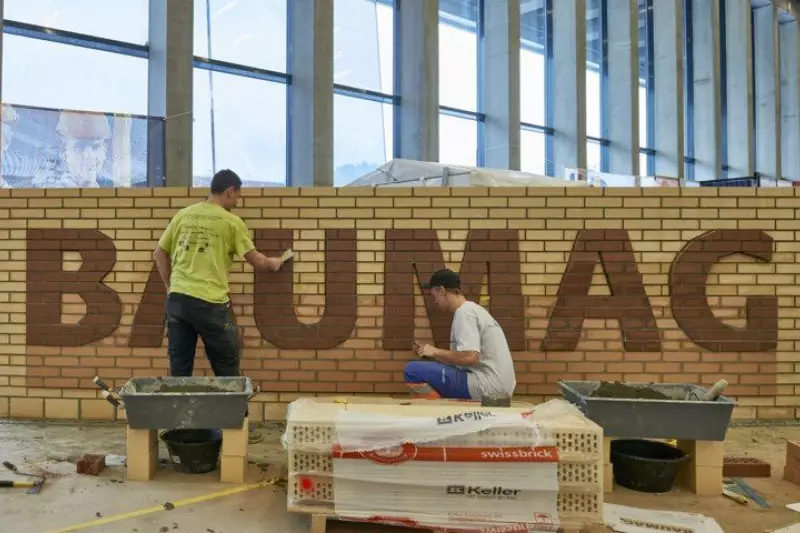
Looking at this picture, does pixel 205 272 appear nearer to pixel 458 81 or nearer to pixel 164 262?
pixel 164 262

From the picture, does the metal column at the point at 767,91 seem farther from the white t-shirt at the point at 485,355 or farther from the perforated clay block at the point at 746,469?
the white t-shirt at the point at 485,355

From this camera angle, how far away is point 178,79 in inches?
370

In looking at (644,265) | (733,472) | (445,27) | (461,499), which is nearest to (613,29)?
(445,27)

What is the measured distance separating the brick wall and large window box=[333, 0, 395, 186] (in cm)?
686

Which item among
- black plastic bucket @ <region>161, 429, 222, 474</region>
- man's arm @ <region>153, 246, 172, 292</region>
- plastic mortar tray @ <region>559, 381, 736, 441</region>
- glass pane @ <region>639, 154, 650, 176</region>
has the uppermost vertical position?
glass pane @ <region>639, 154, 650, 176</region>

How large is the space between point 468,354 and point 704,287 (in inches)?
86.9

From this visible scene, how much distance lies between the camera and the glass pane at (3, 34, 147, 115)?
8.69 meters

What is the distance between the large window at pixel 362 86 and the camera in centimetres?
1179

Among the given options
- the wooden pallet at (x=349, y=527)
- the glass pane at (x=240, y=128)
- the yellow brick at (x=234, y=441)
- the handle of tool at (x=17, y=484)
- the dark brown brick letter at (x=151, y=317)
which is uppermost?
the glass pane at (x=240, y=128)

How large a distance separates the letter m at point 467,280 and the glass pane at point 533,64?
10.8m

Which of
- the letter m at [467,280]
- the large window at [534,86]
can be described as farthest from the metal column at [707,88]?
the letter m at [467,280]

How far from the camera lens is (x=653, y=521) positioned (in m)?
3.09

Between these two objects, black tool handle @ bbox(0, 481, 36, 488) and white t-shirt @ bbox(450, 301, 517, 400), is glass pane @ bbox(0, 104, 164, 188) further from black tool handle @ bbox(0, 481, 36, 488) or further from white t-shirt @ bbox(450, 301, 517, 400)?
white t-shirt @ bbox(450, 301, 517, 400)

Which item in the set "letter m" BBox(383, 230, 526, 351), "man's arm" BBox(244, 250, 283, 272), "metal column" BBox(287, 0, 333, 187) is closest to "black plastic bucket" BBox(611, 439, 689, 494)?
"letter m" BBox(383, 230, 526, 351)
